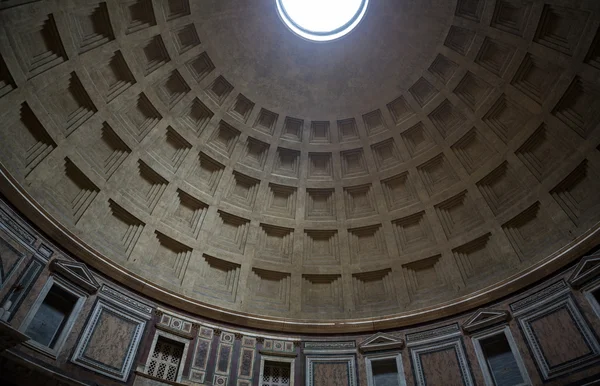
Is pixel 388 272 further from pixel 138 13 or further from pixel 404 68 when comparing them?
pixel 138 13

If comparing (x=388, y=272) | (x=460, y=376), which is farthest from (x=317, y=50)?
(x=460, y=376)

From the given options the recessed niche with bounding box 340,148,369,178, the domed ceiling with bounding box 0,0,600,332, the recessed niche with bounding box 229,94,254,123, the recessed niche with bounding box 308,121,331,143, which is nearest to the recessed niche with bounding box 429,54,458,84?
the domed ceiling with bounding box 0,0,600,332

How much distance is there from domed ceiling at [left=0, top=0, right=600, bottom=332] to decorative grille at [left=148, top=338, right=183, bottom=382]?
1658mm

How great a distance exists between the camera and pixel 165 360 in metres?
15.1

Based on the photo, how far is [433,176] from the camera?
67.2 feet

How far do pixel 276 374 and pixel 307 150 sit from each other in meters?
11.1

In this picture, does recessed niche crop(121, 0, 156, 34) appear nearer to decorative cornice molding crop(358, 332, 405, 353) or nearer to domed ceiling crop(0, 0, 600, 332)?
domed ceiling crop(0, 0, 600, 332)

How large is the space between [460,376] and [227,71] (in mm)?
16579

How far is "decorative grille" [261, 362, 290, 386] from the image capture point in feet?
52.8

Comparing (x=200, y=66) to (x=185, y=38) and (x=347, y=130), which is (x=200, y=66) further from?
(x=347, y=130)

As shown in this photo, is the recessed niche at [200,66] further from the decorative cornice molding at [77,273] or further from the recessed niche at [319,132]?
the decorative cornice molding at [77,273]

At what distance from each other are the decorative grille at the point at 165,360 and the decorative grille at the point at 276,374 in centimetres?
341

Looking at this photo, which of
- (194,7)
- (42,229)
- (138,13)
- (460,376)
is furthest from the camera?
(194,7)

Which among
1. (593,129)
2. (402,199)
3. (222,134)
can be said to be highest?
(222,134)
